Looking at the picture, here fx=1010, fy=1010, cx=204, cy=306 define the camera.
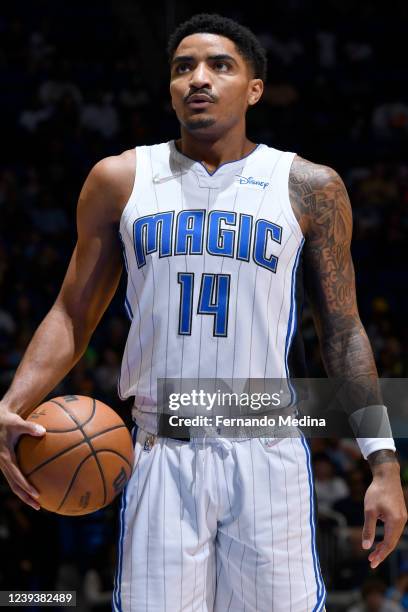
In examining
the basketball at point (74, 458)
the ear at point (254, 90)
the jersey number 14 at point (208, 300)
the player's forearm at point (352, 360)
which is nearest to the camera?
the basketball at point (74, 458)

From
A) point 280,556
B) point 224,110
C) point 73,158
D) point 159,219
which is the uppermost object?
point 73,158

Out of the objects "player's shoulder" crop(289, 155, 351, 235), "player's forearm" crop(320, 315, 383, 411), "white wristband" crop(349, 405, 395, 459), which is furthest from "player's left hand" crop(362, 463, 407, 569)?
"player's shoulder" crop(289, 155, 351, 235)

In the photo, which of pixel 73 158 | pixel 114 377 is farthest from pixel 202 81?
pixel 73 158

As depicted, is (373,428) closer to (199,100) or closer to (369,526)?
(369,526)

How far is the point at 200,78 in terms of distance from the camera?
3373 millimetres

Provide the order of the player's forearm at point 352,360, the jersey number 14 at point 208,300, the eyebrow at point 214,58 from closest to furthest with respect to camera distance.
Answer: the jersey number 14 at point 208,300 < the player's forearm at point 352,360 < the eyebrow at point 214,58

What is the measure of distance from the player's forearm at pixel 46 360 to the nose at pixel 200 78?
89cm

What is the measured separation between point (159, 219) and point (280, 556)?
1.14 m

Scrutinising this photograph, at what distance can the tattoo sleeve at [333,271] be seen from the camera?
3363 millimetres

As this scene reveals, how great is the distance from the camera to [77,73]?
12531mm

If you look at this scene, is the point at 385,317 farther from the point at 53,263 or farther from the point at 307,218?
the point at 307,218

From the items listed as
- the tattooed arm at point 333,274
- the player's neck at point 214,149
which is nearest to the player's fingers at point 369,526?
the tattooed arm at point 333,274

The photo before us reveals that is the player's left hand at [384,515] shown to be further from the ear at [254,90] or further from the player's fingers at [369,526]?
the ear at [254,90]

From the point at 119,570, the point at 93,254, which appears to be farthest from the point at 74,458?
the point at 93,254
